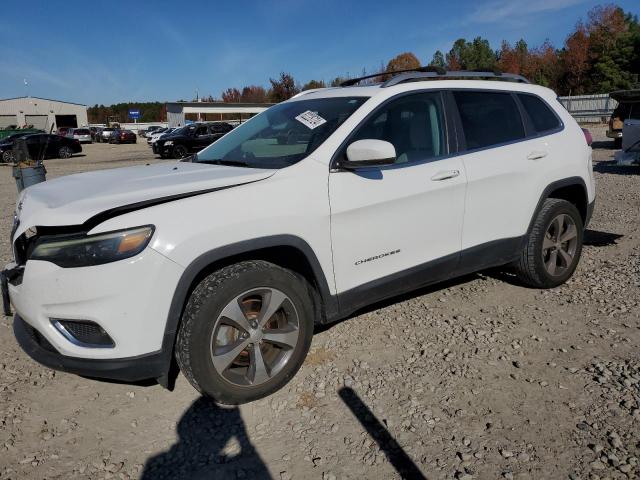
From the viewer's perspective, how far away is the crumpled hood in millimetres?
2508

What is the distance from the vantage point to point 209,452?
8.29 ft

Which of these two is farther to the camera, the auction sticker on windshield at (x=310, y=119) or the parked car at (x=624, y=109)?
the parked car at (x=624, y=109)

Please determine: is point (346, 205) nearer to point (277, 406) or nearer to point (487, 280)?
point (277, 406)

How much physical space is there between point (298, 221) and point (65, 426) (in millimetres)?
1728

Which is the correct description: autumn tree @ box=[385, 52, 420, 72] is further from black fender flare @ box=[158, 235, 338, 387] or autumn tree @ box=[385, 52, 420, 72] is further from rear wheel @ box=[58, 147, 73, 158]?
black fender flare @ box=[158, 235, 338, 387]

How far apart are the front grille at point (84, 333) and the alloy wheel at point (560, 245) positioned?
3.54 m

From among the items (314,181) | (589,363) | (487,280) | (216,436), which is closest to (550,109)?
(487,280)

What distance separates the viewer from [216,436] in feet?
8.70

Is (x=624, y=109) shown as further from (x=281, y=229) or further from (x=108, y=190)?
(x=108, y=190)

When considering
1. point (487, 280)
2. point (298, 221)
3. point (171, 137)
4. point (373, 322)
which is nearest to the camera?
point (298, 221)

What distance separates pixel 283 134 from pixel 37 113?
71.0 meters

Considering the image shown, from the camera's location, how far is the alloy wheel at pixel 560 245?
4367 millimetres

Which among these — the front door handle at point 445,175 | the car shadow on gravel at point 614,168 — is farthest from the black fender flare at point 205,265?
the car shadow on gravel at point 614,168

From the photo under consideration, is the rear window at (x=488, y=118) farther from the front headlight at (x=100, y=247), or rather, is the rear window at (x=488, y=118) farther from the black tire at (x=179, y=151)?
the black tire at (x=179, y=151)
